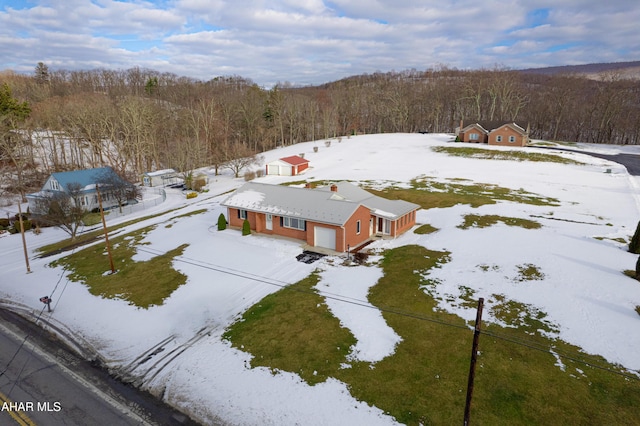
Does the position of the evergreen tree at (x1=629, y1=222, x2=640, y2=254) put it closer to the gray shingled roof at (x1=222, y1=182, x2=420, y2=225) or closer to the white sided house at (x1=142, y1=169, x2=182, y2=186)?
the gray shingled roof at (x1=222, y1=182, x2=420, y2=225)

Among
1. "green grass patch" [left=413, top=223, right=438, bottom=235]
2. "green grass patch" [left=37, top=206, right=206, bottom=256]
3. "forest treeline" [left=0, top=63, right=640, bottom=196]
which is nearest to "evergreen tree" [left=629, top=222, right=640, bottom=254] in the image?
"green grass patch" [left=413, top=223, right=438, bottom=235]

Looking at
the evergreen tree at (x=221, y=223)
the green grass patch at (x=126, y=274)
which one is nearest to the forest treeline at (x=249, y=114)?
the evergreen tree at (x=221, y=223)

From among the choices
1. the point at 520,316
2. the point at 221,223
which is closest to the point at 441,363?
the point at 520,316

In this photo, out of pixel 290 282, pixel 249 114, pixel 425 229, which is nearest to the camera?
pixel 290 282

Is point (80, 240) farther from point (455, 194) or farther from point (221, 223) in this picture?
point (455, 194)

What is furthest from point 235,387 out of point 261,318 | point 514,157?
point 514,157

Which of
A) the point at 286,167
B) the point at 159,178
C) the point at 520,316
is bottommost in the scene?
the point at 520,316

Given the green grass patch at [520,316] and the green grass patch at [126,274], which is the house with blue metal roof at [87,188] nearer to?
the green grass patch at [126,274]
